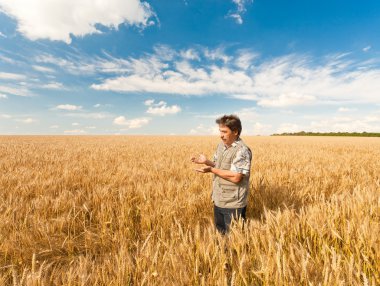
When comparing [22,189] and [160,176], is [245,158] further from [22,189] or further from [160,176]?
[22,189]

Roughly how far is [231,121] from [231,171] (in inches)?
24.4

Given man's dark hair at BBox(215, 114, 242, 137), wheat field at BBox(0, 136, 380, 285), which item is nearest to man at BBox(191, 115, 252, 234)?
man's dark hair at BBox(215, 114, 242, 137)

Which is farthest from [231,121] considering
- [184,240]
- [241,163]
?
[184,240]

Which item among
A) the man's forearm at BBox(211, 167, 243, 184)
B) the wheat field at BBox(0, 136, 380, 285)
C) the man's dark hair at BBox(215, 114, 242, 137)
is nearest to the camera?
the wheat field at BBox(0, 136, 380, 285)

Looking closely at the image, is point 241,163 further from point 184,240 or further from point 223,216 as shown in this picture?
point 184,240

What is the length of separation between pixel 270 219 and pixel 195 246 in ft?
2.64

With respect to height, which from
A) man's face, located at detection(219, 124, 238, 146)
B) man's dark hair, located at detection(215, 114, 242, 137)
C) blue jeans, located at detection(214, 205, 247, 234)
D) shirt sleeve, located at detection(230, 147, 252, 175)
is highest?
man's dark hair, located at detection(215, 114, 242, 137)

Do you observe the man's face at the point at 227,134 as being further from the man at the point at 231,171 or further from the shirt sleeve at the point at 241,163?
the shirt sleeve at the point at 241,163

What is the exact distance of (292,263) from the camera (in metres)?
1.81

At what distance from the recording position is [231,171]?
9.70 ft

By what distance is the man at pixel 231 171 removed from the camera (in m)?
2.95

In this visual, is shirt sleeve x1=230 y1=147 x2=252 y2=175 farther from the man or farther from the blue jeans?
the blue jeans

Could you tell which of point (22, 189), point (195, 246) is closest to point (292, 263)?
point (195, 246)

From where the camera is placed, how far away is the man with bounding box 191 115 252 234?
2945mm
